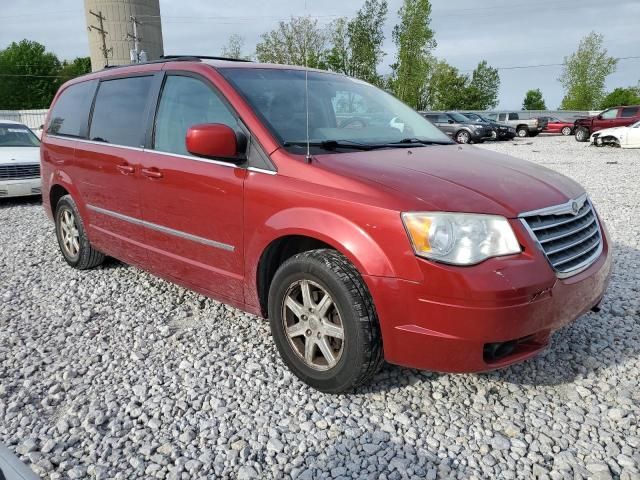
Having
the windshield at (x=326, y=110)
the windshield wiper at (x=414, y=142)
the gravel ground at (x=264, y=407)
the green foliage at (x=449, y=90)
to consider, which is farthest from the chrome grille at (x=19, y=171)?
the green foliage at (x=449, y=90)

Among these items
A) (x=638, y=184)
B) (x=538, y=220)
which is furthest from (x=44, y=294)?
(x=638, y=184)

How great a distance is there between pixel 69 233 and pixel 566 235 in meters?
4.48

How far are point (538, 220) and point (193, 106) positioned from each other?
227cm

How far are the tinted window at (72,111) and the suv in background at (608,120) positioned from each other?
24.4 meters

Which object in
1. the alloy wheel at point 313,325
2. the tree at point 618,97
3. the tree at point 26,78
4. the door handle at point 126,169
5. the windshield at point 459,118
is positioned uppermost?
the tree at point 26,78

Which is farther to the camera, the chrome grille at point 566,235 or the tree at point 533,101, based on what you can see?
the tree at point 533,101

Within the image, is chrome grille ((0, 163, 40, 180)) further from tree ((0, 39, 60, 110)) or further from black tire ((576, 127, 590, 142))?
tree ((0, 39, 60, 110))

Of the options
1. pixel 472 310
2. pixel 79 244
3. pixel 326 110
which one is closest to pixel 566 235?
pixel 472 310

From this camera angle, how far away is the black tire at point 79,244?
15.6 feet

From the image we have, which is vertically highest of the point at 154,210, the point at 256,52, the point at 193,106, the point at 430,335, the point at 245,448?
the point at 256,52

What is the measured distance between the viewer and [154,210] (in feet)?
11.8

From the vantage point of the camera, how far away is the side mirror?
2.81m

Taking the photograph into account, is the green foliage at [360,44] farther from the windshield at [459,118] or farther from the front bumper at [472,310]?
the front bumper at [472,310]

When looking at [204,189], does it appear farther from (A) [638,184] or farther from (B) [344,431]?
(A) [638,184]
